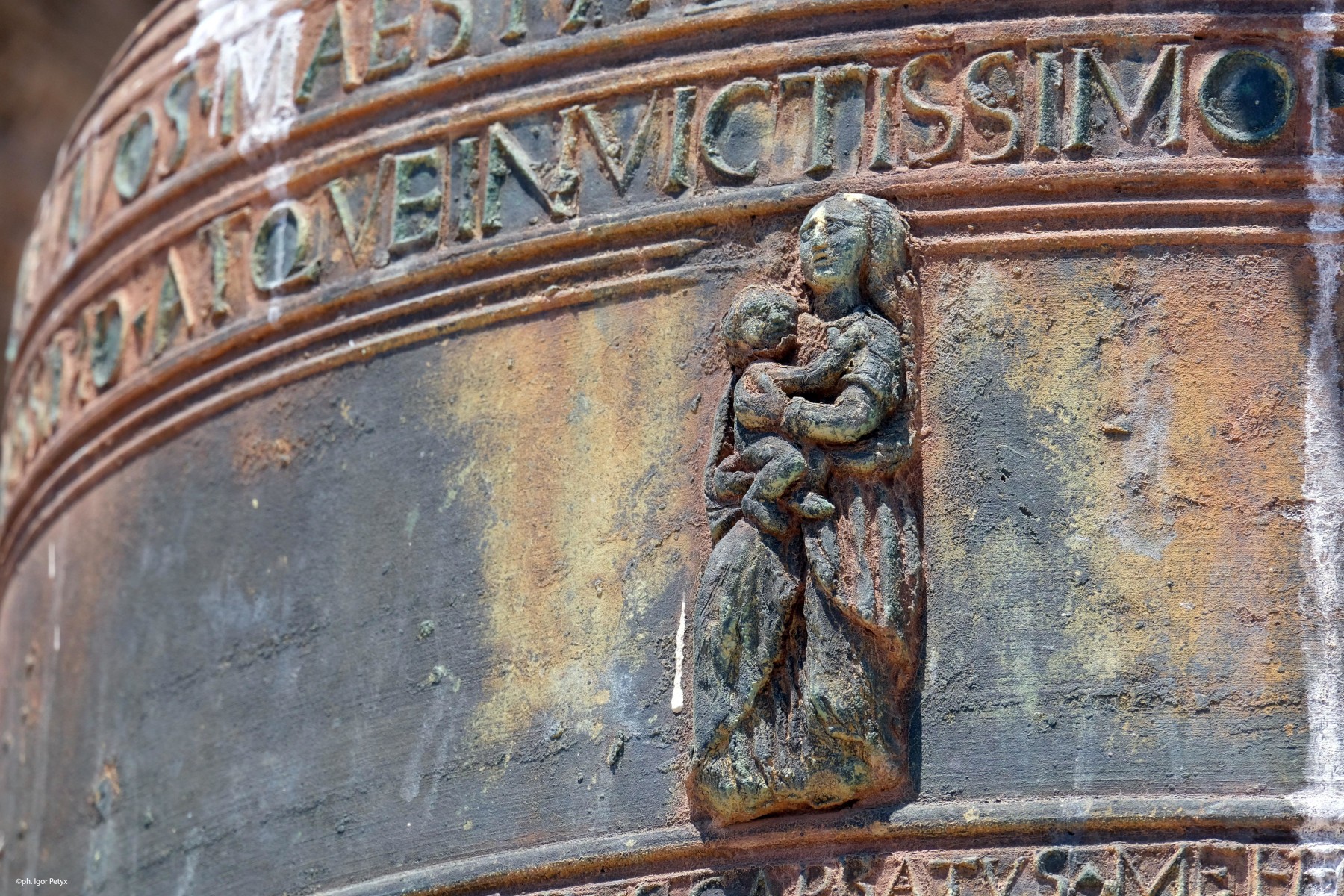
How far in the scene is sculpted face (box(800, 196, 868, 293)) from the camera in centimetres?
637

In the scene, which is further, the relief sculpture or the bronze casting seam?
the bronze casting seam

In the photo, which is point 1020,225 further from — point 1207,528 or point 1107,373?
point 1207,528

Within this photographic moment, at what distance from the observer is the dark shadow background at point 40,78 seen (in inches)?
485

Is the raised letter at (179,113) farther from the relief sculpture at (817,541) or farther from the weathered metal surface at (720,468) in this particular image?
the relief sculpture at (817,541)

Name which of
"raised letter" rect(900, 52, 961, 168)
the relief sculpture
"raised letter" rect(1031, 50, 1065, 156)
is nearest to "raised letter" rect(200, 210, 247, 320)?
the relief sculpture

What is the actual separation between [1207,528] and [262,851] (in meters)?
2.54

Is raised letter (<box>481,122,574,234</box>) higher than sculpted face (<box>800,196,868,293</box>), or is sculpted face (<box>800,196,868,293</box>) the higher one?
raised letter (<box>481,122,574,234</box>)

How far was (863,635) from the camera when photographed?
6.08m

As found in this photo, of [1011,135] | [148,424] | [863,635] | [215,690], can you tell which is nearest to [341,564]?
[215,690]

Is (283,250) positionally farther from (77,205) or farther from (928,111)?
(928,111)

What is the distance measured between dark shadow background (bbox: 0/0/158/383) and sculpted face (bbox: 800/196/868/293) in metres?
6.65

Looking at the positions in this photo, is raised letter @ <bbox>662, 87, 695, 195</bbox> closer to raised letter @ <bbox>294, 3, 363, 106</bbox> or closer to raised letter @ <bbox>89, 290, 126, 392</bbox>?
raised letter @ <bbox>294, 3, 363, 106</bbox>

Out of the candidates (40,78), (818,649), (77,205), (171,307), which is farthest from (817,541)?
(40,78)

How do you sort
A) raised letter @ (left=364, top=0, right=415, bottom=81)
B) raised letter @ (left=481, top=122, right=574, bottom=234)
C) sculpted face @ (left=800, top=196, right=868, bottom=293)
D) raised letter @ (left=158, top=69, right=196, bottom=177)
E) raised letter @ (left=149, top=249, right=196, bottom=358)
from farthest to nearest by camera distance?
raised letter @ (left=158, top=69, right=196, bottom=177) → raised letter @ (left=149, top=249, right=196, bottom=358) → raised letter @ (left=364, top=0, right=415, bottom=81) → raised letter @ (left=481, top=122, right=574, bottom=234) → sculpted face @ (left=800, top=196, right=868, bottom=293)
